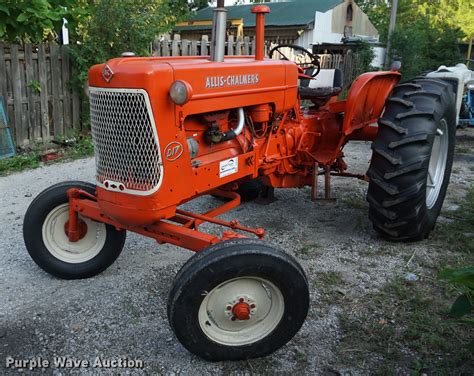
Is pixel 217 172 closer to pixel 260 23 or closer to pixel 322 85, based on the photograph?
pixel 260 23

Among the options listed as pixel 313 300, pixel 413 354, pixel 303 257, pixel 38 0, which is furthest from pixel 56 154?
pixel 413 354

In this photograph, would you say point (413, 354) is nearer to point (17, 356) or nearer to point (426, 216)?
point (426, 216)

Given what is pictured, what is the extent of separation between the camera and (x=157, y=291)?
329cm

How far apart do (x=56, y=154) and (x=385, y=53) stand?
14715mm

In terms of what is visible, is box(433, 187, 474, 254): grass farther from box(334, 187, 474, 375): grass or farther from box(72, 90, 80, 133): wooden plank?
box(72, 90, 80, 133): wooden plank

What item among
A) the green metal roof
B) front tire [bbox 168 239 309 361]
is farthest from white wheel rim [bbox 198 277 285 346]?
the green metal roof

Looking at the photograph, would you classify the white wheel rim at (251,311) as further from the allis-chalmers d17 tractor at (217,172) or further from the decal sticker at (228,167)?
the decal sticker at (228,167)

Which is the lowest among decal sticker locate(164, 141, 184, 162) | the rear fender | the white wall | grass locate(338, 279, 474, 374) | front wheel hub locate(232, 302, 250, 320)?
grass locate(338, 279, 474, 374)

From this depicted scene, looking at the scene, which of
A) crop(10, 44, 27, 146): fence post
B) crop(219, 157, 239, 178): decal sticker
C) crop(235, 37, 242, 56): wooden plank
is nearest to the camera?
crop(219, 157, 239, 178): decal sticker

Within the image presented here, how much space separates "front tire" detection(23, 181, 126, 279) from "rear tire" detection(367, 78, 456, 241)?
1.99m

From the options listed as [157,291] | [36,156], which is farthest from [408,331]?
[36,156]

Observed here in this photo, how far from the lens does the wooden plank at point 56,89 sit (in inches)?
276

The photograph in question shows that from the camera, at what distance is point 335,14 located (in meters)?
23.5

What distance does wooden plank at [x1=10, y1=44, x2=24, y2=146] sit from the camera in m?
6.46
